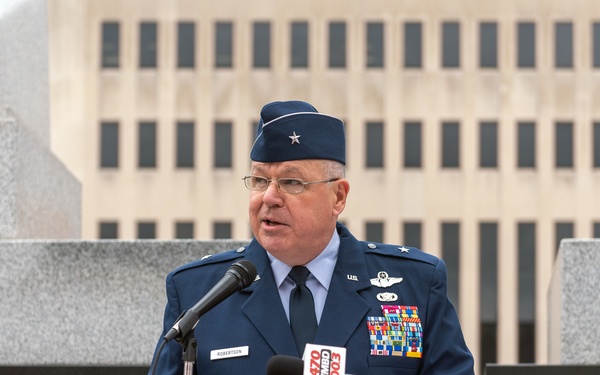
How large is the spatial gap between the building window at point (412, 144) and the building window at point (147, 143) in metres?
8.60

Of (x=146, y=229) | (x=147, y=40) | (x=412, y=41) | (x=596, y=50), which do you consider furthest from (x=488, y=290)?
(x=147, y=40)

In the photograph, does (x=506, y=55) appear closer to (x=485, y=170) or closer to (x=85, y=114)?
(x=485, y=170)

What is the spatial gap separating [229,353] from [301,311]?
0.29 meters

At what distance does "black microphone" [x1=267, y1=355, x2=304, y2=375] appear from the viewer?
3.92 m

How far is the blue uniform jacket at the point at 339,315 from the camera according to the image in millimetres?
4406

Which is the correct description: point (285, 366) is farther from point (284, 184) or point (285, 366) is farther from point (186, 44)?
point (186, 44)

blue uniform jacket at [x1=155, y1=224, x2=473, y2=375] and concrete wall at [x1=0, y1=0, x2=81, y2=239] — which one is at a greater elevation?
concrete wall at [x1=0, y1=0, x2=81, y2=239]

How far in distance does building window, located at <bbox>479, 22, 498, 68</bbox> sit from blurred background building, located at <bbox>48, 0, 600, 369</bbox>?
8 cm

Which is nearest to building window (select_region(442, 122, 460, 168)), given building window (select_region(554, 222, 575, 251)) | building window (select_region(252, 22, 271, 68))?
building window (select_region(554, 222, 575, 251))

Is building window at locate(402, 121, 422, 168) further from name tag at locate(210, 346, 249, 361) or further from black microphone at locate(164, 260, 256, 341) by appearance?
black microphone at locate(164, 260, 256, 341)

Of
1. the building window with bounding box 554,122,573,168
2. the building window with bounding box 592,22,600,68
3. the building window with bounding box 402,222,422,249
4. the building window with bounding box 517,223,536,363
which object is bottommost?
the building window with bounding box 517,223,536,363

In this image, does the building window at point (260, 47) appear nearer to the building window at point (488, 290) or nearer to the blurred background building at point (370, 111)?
the blurred background building at point (370, 111)

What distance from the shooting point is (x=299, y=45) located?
44719 mm

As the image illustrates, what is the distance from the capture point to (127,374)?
6.66 metres
